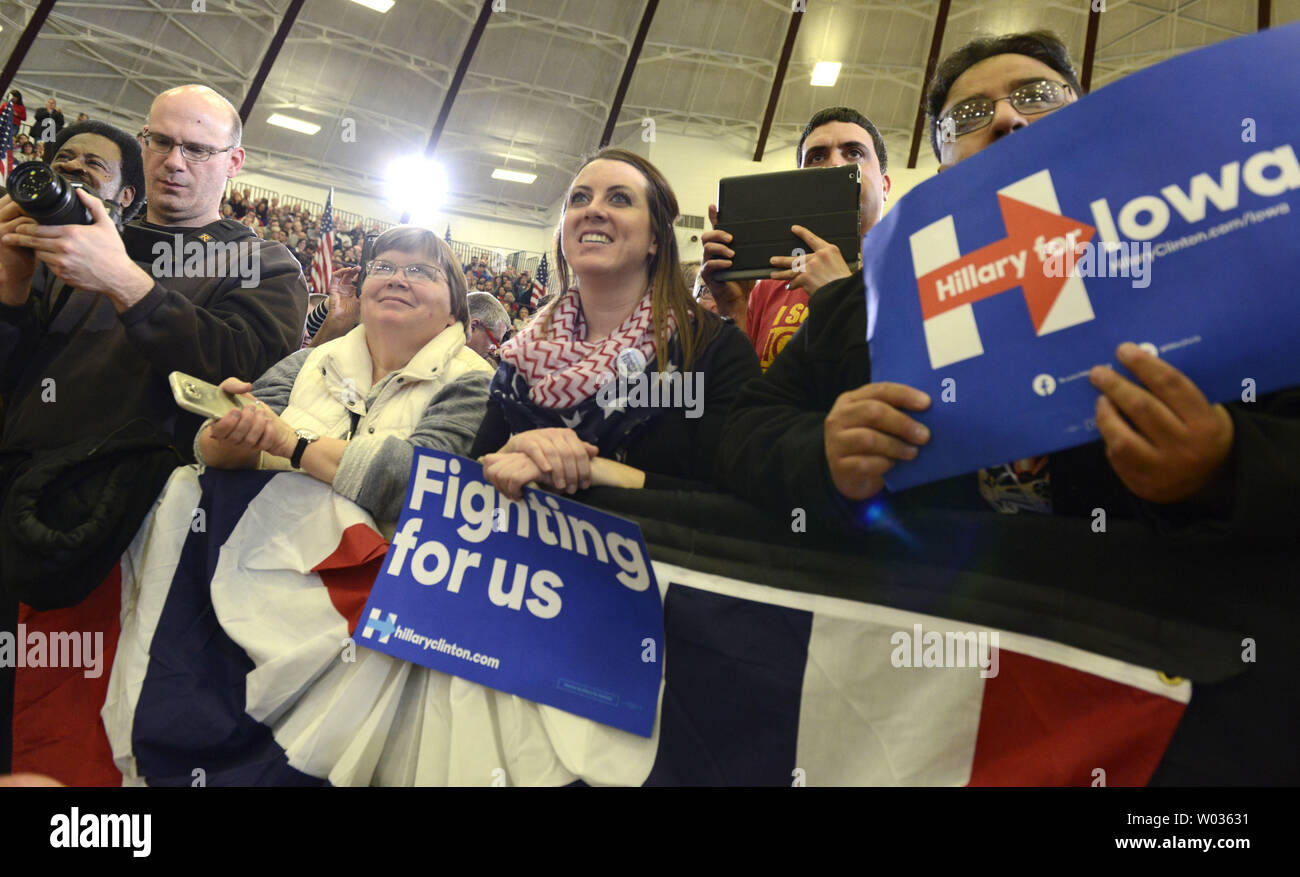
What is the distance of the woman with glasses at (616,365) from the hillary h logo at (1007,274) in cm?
49

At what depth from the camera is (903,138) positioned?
517 inches

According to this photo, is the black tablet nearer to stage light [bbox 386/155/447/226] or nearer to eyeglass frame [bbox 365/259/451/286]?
eyeglass frame [bbox 365/259/451/286]

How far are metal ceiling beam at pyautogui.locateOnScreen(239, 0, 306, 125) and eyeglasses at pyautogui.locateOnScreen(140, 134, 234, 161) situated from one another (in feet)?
36.9

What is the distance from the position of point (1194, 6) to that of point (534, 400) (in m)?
13.3

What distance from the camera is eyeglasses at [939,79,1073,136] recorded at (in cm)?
111

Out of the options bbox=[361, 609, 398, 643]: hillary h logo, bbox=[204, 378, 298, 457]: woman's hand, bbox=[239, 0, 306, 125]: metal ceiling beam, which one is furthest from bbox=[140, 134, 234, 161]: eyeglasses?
bbox=[239, 0, 306, 125]: metal ceiling beam

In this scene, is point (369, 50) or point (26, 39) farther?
point (369, 50)

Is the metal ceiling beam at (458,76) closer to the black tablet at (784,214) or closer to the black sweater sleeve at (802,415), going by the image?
the black tablet at (784,214)

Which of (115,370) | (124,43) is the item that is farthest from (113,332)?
(124,43)

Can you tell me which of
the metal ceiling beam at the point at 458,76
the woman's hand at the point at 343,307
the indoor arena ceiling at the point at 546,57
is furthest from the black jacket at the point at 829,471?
the metal ceiling beam at the point at 458,76

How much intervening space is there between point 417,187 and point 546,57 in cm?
415

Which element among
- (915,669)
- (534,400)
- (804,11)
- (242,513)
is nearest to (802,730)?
(915,669)

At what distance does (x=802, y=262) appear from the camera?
1544 mm

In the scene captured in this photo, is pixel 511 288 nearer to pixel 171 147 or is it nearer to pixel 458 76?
pixel 458 76
